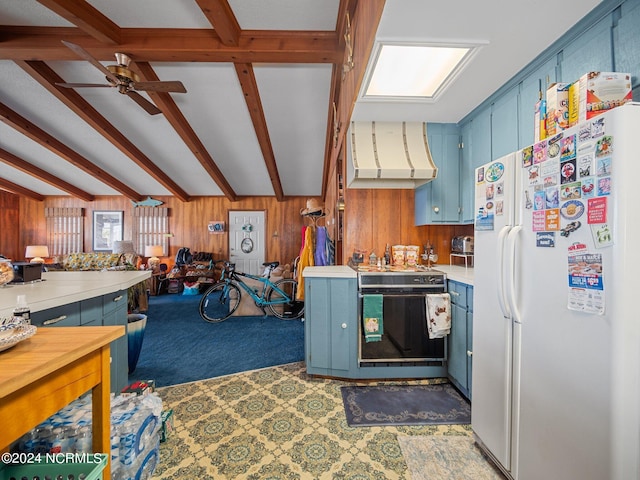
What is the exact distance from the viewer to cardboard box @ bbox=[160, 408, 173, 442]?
1.69m

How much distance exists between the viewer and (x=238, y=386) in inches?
92.2

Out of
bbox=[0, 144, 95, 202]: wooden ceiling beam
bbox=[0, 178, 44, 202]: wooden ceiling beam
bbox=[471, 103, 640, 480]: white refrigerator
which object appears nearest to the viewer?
bbox=[471, 103, 640, 480]: white refrigerator

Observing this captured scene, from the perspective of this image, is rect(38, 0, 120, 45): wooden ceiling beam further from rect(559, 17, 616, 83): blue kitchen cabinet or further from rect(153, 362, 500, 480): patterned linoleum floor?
rect(559, 17, 616, 83): blue kitchen cabinet

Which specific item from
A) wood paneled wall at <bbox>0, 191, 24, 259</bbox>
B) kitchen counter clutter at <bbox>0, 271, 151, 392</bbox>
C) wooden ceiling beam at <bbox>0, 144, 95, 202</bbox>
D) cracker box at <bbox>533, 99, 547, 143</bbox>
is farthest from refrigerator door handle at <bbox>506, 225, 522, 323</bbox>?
wood paneled wall at <bbox>0, 191, 24, 259</bbox>

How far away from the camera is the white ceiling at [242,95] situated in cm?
149

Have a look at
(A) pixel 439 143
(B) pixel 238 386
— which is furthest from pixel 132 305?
(A) pixel 439 143

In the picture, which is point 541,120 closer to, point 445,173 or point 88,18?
point 445,173

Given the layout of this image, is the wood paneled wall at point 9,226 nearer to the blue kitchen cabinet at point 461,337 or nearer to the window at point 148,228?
the window at point 148,228

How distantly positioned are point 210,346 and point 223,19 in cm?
326

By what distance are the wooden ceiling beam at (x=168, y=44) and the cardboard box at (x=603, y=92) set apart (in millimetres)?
2267

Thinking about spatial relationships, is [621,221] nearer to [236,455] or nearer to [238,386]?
[236,455]

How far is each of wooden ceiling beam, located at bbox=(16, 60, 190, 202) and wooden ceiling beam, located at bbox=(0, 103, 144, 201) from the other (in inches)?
40.2

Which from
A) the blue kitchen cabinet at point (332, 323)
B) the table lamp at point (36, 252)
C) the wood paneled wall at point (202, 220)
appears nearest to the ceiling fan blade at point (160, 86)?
the blue kitchen cabinet at point (332, 323)

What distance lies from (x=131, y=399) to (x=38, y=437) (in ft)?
1.42
